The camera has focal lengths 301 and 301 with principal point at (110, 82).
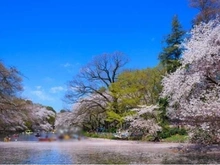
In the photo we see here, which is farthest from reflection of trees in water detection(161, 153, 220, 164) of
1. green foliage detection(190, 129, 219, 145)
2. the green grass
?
the green grass

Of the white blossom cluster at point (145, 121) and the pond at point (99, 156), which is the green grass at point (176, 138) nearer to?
the white blossom cluster at point (145, 121)

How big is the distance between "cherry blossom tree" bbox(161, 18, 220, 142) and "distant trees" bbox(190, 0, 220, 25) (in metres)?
8.66

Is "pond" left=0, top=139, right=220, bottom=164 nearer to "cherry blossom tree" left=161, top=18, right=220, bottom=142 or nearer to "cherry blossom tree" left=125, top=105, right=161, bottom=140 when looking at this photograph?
"cherry blossom tree" left=161, top=18, right=220, bottom=142

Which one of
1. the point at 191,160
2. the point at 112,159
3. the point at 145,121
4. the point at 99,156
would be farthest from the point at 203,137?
the point at 145,121

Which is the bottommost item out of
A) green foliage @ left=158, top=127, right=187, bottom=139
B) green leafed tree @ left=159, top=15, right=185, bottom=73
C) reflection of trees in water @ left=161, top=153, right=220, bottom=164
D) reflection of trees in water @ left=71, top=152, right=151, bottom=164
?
reflection of trees in water @ left=161, top=153, right=220, bottom=164

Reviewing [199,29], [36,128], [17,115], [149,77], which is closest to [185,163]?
[199,29]

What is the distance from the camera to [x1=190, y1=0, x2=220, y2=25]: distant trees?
25628 mm

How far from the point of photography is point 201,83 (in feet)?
55.6

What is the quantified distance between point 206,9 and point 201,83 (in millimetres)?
13197

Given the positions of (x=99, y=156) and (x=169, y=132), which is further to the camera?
(x=169, y=132)

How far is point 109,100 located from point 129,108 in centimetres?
507

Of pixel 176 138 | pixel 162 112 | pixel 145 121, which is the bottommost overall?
pixel 176 138

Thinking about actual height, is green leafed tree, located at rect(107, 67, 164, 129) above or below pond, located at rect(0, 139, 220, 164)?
above

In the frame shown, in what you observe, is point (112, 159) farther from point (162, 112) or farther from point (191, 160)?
point (162, 112)
